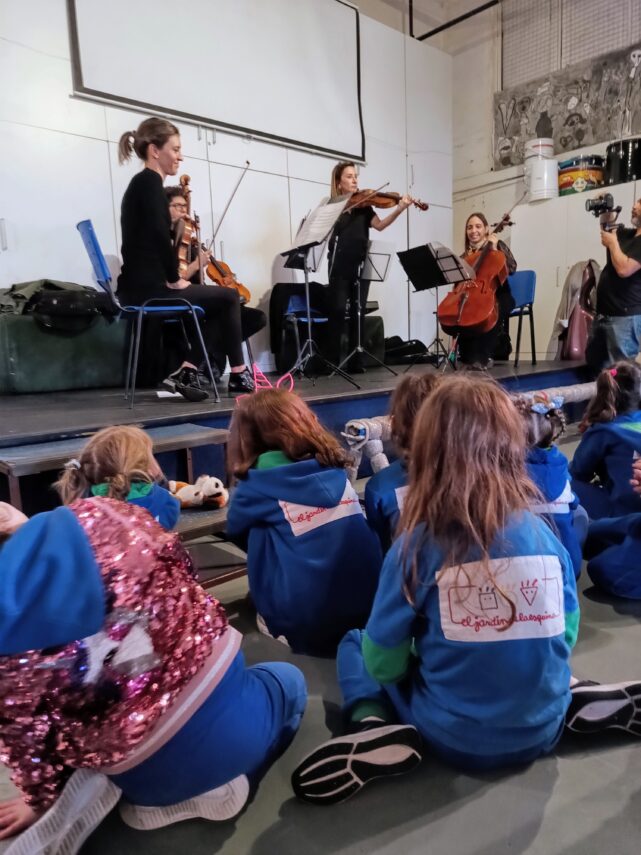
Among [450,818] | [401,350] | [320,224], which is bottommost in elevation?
[450,818]

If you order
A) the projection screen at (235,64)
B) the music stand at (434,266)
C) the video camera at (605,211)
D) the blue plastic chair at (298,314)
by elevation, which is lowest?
the blue plastic chair at (298,314)

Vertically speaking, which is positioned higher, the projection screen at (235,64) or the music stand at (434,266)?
the projection screen at (235,64)

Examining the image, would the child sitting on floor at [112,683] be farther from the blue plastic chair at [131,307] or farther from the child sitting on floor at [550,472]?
the blue plastic chair at [131,307]

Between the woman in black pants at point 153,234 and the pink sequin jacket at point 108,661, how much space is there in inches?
91.2

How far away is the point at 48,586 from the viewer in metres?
0.71

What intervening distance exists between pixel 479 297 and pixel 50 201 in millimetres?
3093

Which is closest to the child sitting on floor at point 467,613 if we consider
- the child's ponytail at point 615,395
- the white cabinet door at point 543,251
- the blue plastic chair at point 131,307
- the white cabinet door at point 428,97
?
the child's ponytail at point 615,395

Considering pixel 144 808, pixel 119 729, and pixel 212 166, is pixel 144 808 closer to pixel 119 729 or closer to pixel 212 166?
pixel 119 729

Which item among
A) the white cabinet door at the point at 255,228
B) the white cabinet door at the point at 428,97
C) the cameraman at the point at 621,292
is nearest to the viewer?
the cameraman at the point at 621,292

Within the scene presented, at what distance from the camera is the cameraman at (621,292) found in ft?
13.7

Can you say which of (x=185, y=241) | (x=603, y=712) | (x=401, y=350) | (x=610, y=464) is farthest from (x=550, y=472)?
(x=401, y=350)

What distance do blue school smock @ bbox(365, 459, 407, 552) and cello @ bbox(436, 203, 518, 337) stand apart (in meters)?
3.03

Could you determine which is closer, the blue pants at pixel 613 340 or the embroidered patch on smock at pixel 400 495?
the embroidered patch on smock at pixel 400 495

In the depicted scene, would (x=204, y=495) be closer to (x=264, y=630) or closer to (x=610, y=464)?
(x=264, y=630)
